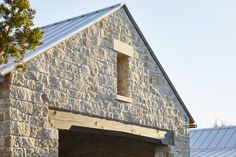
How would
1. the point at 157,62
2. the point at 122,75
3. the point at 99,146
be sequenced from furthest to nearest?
the point at 99,146 < the point at 157,62 < the point at 122,75

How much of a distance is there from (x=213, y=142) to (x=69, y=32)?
16671mm

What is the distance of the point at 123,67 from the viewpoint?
14.4 metres

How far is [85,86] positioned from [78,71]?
399 millimetres

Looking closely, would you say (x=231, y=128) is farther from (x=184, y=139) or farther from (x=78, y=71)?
(x=78, y=71)

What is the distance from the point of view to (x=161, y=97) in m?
15.5

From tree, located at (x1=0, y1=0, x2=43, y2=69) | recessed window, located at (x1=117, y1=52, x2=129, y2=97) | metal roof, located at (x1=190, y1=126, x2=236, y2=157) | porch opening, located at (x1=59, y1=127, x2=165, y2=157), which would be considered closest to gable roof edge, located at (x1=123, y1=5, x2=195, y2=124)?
recessed window, located at (x1=117, y1=52, x2=129, y2=97)

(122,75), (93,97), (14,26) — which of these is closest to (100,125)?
(93,97)

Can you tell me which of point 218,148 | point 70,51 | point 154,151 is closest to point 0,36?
point 70,51

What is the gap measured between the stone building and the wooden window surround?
1.1 inches

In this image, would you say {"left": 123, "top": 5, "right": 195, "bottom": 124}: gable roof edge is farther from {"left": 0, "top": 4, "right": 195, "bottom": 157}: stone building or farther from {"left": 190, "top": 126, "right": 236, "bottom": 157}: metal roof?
{"left": 190, "top": 126, "right": 236, "bottom": 157}: metal roof

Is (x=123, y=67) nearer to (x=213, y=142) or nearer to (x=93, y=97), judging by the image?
(x=93, y=97)

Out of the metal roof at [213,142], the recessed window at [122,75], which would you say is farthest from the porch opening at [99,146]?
the metal roof at [213,142]

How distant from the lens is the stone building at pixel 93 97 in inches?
424

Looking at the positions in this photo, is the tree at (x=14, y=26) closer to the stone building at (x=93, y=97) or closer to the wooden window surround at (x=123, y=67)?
the stone building at (x=93, y=97)
